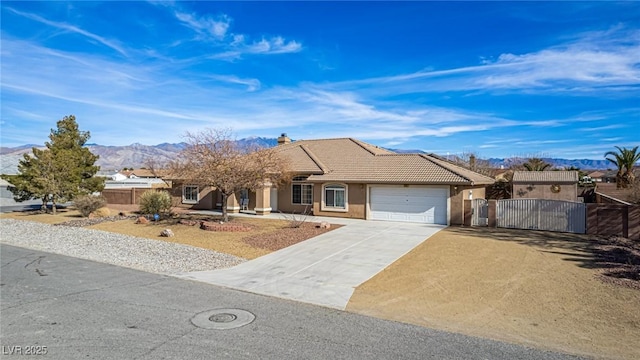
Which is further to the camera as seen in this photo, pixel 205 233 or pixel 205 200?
pixel 205 200

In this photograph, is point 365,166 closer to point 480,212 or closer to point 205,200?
point 480,212

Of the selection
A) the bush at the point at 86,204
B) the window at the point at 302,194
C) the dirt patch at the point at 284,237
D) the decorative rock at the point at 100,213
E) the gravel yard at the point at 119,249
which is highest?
the window at the point at 302,194

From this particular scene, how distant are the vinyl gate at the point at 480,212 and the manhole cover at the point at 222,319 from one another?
16.6 meters

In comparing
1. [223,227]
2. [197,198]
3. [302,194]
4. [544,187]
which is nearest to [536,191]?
[544,187]

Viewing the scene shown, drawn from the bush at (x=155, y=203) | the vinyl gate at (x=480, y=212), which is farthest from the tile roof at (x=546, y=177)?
the bush at (x=155, y=203)

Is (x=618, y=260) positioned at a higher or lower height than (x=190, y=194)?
lower

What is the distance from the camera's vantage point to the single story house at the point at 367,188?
2261 centimetres

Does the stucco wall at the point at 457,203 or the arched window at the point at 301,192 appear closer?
the stucco wall at the point at 457,203

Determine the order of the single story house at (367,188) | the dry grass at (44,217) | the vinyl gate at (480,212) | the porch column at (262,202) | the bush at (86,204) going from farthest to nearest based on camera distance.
A: the porch column at (262,202)
the bush at (86,204)
the dry grass at (44,217)
the single story house at (367,188)
the vinyl gate at (480,212)

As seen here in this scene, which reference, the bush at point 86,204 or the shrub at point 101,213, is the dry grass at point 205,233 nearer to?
the shrub at point 101,213

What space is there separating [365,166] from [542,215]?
10779 mm

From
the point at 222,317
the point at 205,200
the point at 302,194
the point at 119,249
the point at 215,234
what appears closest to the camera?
the point at 222,317

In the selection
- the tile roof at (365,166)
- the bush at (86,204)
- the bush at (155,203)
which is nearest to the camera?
the tile roof at (365,166)

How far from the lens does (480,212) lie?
850 inches
